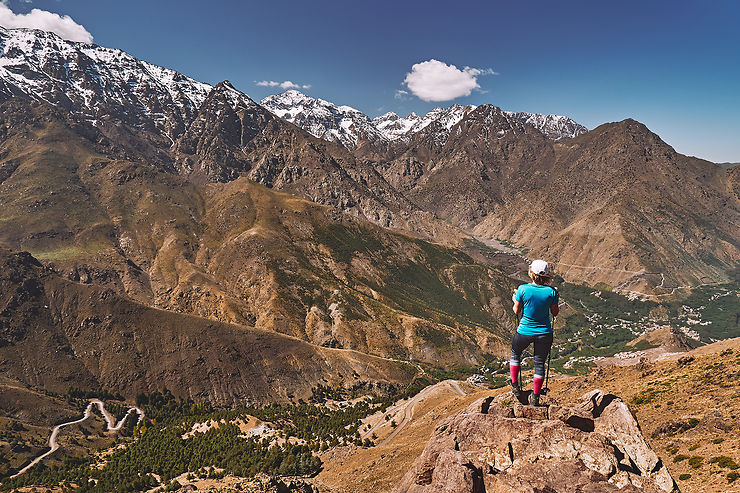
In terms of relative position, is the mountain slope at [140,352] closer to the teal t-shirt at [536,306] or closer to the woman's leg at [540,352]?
the woman's leg at [540,352]

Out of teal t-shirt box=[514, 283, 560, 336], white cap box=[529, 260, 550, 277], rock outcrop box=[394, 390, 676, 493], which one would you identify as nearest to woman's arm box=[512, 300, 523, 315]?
teal t-shirt box=[514, 283, 560, 336]

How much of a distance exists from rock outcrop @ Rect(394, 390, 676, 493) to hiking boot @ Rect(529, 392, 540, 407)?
0.30 meters

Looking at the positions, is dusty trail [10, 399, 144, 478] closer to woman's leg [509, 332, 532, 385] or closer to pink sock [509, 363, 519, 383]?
pink sock [509, 363, 519, 383]

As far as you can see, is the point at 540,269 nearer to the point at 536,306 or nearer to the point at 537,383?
the point at 536,306

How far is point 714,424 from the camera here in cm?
2894

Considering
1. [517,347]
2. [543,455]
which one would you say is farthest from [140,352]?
[517,347]

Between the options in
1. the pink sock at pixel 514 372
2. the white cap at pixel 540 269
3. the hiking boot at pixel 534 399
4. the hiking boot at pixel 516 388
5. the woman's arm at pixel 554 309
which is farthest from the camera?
the hiking boot at pixel 534 399

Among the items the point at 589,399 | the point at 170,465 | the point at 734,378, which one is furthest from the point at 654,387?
the point at 170,465

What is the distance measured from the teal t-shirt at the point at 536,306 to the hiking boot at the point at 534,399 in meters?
4.00

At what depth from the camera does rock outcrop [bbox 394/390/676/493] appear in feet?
48.3

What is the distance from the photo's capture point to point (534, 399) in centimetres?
1781

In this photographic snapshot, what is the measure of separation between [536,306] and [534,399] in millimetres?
5384

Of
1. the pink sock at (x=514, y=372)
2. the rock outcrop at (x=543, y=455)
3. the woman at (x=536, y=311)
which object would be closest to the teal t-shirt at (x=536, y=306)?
the woman at (x=536, y=311)

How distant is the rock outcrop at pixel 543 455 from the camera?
48.3 feet
